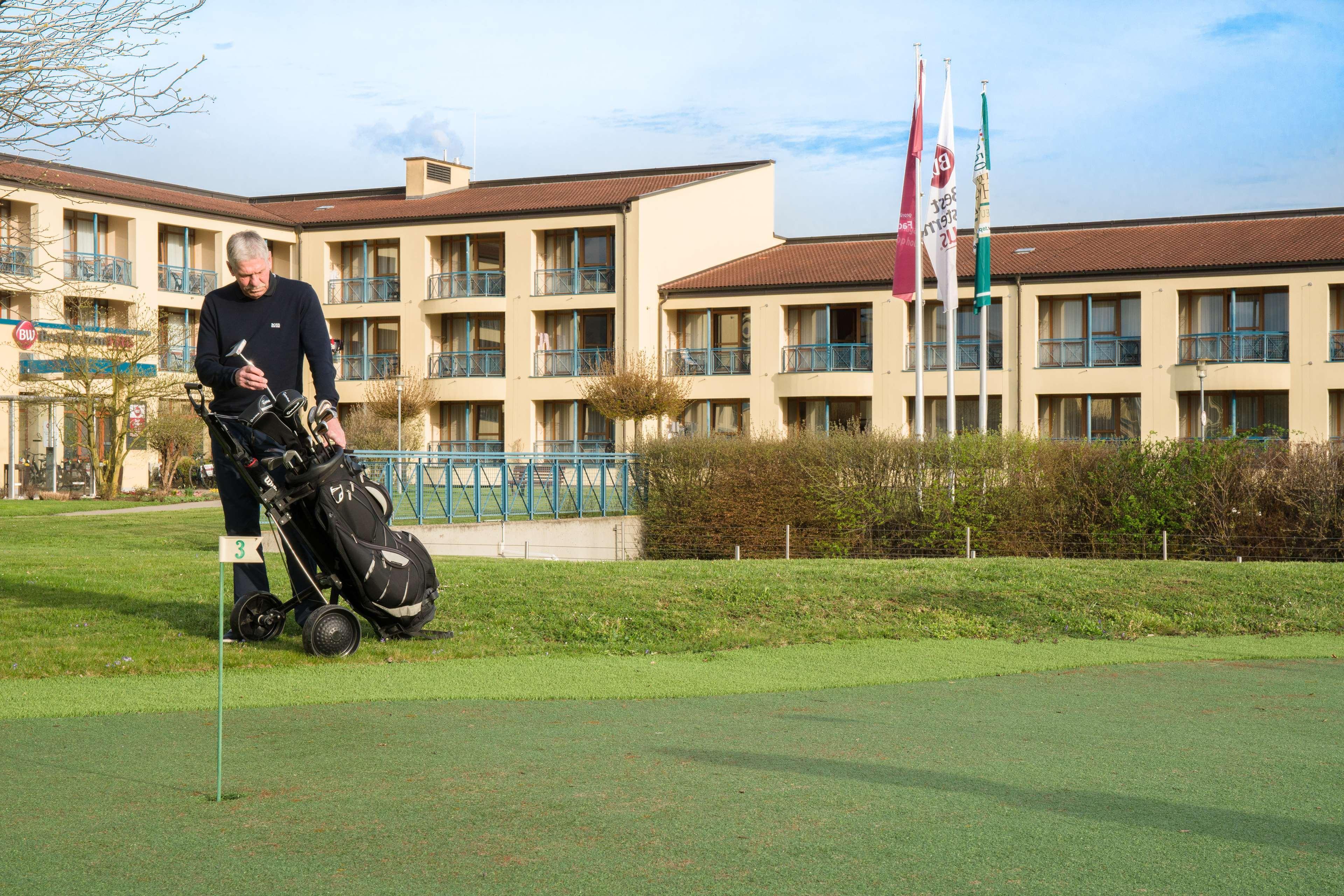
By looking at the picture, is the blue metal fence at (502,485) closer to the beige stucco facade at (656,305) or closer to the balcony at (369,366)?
the beige stucco facade at (656,305)

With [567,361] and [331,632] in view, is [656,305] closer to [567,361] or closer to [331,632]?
[567,361]

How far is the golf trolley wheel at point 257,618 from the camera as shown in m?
7.40

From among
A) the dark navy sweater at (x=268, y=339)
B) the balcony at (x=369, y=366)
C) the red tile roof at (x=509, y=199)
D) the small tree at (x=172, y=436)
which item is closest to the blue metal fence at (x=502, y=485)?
the small tree at (x=172, y=436)

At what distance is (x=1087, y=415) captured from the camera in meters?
39.4

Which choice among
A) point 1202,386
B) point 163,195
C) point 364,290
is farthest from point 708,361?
point 163,195

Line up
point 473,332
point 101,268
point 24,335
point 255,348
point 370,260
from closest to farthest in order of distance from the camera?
point 255,348, point 24,335, point 101,268, point 473,332, point 370,260

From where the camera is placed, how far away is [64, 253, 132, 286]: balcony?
4038cm

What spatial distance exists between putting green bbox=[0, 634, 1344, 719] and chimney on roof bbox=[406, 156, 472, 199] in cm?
4317

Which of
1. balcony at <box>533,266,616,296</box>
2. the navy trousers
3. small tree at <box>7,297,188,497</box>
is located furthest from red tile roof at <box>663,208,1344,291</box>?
the navy trousers

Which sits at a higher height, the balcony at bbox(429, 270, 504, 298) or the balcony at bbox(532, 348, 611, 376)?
the balcony at bbox(429, 270, 504, 298)

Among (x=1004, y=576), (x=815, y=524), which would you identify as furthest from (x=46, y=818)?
(x=815, y=524)

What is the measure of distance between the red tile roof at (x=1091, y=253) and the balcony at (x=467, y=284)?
6074 mm

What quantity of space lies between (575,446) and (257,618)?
36477 mm

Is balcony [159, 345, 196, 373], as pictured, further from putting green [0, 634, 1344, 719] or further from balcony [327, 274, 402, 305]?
putting green [0, 634, 1344, 719]
